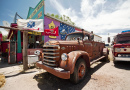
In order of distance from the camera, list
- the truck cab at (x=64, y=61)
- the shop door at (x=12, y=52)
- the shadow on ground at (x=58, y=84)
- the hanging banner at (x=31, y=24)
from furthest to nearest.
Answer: the shop door at (x=12, y=52) < the hanging banner at (x=31, y=24) < the shadow on ground at (x=58, y=84) < the truck cab at (x=64, y=61)

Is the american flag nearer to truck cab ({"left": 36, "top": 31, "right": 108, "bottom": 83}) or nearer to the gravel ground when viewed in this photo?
truck cab ({"left": 36, "top": 31, "right": 108, "bottom": 83})

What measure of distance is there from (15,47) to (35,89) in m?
5.94

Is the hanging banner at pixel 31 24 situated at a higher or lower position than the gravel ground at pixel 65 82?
higher

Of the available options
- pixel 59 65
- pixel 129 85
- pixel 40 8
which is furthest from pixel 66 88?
pixel 40 8

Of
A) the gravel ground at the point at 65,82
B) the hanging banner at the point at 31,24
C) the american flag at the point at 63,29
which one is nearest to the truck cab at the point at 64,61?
the gravel ground at the point at 65,82

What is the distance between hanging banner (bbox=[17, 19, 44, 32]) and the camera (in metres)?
6.11

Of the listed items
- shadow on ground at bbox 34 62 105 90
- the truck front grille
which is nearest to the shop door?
shadow on ground at bbox 34 62 105 90

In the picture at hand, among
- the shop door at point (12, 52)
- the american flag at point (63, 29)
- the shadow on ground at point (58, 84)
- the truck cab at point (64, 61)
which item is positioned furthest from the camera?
the american flag at point (63, 29)

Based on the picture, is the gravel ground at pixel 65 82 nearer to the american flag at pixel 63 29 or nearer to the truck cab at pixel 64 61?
the truck cab at pixel 64 61

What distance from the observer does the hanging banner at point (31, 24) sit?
20.0 feet

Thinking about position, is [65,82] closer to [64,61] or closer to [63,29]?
[64,61]

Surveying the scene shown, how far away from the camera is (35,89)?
249cm

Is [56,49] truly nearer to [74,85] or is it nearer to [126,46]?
[74,85]

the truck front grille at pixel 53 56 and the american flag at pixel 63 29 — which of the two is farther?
the american flag at pixel 63 29
